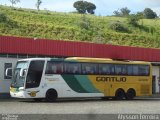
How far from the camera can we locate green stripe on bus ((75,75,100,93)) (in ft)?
108

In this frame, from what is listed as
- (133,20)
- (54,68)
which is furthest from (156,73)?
(133,20)

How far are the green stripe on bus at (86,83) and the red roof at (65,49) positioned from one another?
581cm

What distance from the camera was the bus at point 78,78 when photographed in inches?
1200

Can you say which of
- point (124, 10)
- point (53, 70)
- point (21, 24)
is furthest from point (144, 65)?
point (124, 10)

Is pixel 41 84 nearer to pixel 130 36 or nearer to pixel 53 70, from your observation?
pixel 53 70

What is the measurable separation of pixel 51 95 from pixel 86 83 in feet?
9.93

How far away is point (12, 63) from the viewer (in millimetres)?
36531

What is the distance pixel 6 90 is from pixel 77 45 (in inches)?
292

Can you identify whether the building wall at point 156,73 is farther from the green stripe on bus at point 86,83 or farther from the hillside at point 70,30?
the green stripe on bus at point 86,83

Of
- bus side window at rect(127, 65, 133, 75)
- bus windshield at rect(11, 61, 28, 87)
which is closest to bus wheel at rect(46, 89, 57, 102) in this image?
bus windshield at rect(11, 61, 28, 87)

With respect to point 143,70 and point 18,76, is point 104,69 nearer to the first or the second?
point 143,70

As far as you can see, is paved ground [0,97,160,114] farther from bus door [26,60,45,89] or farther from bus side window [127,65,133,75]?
bus side window [127,65,133,75]

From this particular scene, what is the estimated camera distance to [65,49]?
39188 mm

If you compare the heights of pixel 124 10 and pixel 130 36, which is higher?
pixel 124 10
